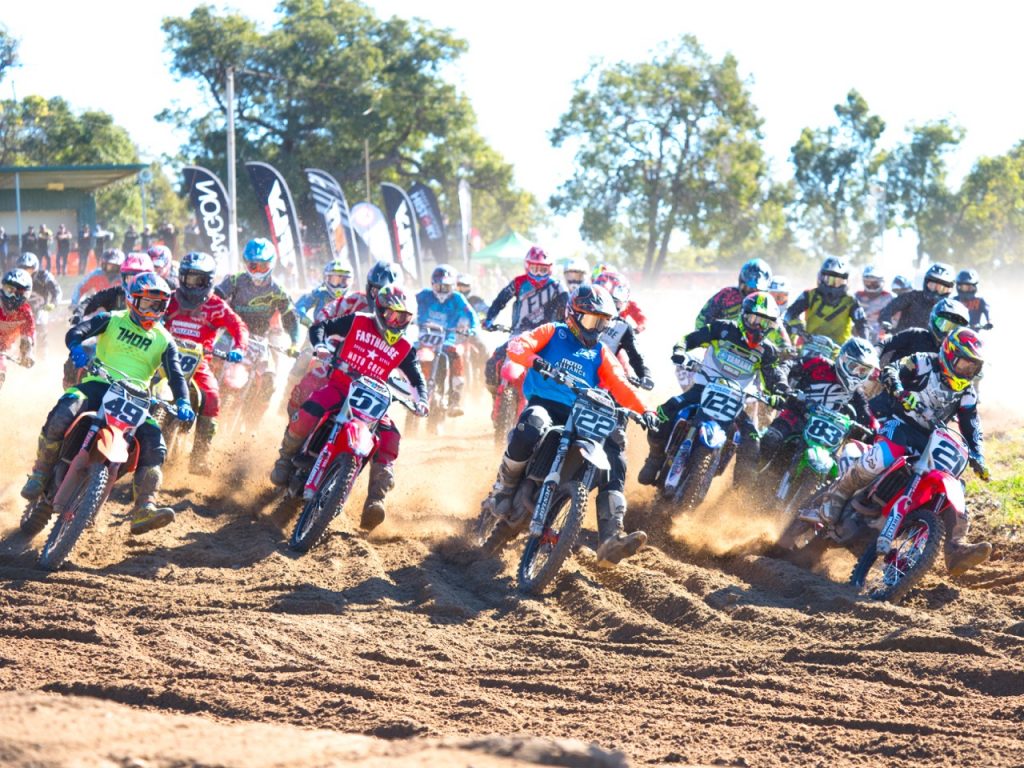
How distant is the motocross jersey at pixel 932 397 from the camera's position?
30.4ft

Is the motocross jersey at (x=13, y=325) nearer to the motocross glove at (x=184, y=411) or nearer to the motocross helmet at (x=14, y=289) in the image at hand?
the motocross helmet at (x=14, y=289)

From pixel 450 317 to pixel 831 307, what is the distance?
4.54m

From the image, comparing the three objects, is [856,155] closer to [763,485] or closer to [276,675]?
[763,485]

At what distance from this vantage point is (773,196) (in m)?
56.9

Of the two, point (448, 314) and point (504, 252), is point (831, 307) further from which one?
point (504, 252)

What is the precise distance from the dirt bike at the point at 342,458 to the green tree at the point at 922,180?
2081 inches

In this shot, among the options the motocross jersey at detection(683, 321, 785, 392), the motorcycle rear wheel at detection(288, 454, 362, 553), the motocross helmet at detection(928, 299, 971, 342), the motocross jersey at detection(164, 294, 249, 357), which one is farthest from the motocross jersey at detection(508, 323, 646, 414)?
the motocross jersey at detection(164, 294, 249, 357)

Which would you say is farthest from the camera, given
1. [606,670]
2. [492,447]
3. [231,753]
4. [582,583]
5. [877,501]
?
[492,447]

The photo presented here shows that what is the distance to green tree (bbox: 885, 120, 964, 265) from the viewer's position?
58906mm

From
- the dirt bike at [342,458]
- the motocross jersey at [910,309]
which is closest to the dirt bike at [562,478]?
the dirt bike at [342,458]

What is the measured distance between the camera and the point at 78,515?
8.69 m

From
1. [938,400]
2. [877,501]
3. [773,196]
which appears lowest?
[877,501]

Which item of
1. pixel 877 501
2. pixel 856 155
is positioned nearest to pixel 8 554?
pixel 877 501

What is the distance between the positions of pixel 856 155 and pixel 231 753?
54.9 metres
